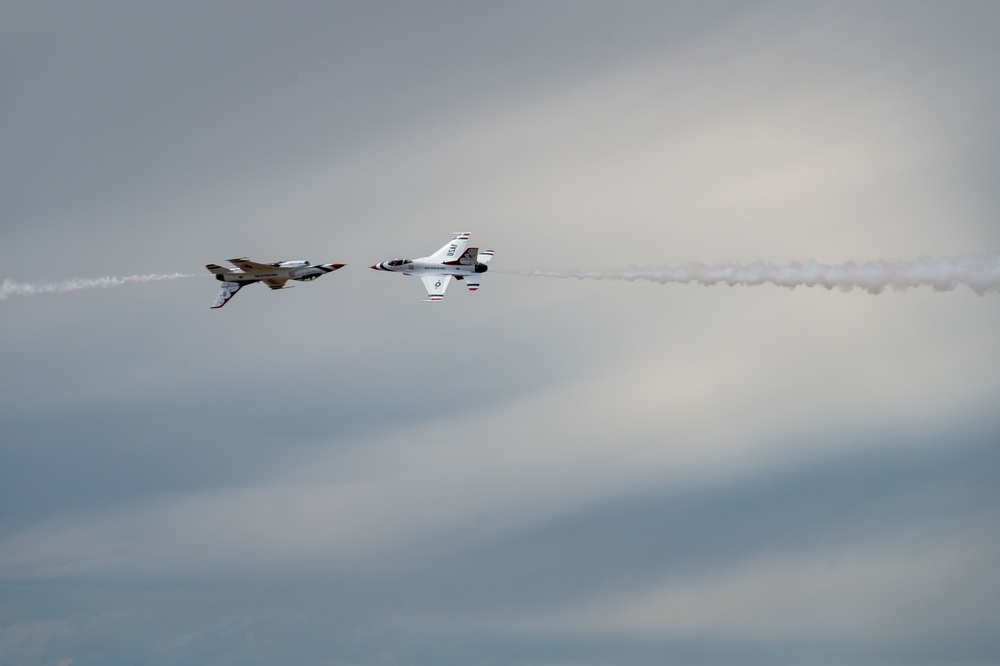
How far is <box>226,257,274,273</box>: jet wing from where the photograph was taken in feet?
373

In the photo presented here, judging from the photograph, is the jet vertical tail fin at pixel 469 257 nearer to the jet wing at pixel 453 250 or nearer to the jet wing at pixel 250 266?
the jet wing at pixel 453 250

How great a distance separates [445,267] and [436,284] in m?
1.88

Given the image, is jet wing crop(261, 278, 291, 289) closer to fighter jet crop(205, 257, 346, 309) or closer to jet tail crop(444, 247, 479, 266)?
fighter jet crop(205, 257, 346, 309)

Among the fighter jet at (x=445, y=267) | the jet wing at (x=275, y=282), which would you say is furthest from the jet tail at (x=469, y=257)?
the jet wing at (x=275, y=282)

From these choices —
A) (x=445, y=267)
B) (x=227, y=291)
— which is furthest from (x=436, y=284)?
(x=227, y=291)

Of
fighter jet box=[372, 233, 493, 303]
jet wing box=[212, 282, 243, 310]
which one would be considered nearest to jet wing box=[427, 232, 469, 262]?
fighter jet box=[372, 233, 493, 303]

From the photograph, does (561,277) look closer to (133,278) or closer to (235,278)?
(235,278)

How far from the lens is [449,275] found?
114750mm

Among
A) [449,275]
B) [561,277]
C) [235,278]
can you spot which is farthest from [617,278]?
[235,278]

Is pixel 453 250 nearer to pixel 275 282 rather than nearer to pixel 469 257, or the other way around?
pixel 469 257

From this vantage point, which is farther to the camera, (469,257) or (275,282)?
(275,282)

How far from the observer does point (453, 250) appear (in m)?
116

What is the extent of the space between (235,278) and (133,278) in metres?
11.6

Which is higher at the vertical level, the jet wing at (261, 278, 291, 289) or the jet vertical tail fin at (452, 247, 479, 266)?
the jet vertical tail fin at (452, 247, 479, 266)
